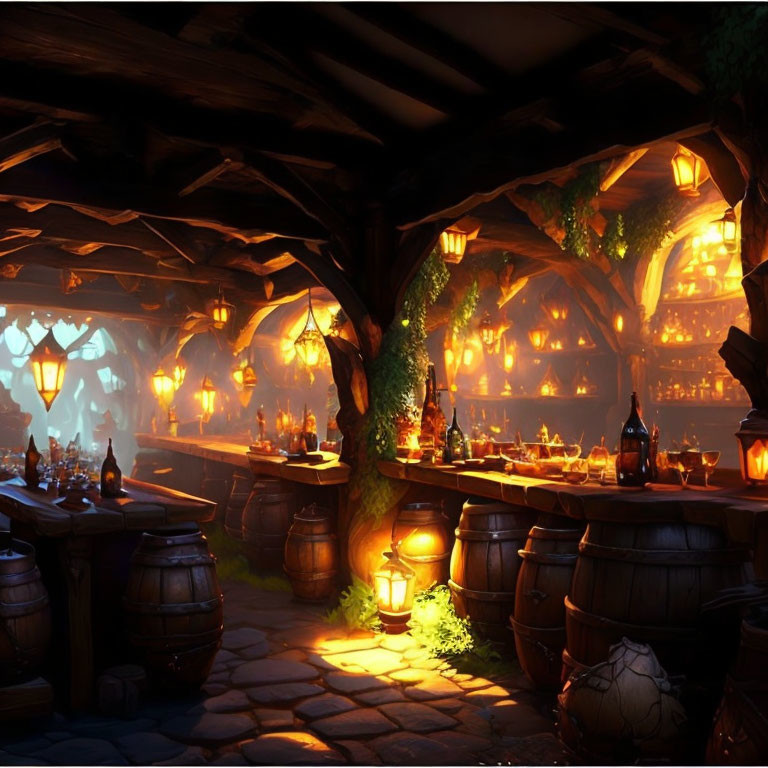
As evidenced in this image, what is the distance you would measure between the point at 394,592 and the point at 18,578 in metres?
2.71

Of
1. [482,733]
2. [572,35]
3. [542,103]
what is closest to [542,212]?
[542,103]

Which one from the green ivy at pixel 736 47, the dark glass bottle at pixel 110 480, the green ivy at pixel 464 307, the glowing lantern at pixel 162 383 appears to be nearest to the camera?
the green ivy at pixel 736 47

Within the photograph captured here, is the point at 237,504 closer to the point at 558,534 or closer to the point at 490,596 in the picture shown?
the point at 490,596

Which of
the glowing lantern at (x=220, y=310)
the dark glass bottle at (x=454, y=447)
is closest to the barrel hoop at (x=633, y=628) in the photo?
the dark glass bottle at (x=454, y=447)

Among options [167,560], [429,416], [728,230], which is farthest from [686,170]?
[167,560]

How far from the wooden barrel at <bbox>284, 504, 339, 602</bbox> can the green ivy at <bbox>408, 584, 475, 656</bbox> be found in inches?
45.4

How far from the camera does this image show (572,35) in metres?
4.26

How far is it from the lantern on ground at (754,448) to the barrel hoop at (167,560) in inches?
127

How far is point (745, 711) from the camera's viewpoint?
105 inches

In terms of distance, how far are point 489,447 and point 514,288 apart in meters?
4.85

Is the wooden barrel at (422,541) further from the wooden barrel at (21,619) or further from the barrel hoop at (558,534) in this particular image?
the wooden barrel at (21,619)

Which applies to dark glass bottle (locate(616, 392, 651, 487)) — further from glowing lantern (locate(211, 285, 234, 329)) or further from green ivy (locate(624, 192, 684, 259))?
glowing lantern (locate(211, 285, 234, 329))

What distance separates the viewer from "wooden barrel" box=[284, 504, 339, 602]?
6.77 meters

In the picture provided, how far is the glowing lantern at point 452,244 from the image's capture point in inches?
306
